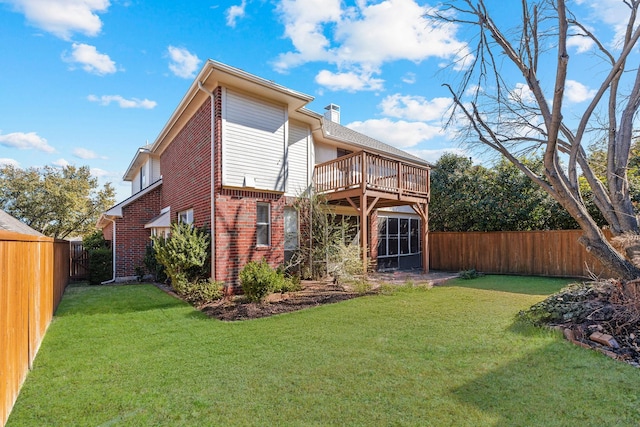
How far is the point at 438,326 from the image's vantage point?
551cm

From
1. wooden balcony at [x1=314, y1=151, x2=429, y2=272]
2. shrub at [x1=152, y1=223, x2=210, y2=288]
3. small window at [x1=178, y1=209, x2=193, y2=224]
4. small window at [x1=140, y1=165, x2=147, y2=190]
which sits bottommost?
shrub at [x1=152, y1=223, x2=210, y2=288]

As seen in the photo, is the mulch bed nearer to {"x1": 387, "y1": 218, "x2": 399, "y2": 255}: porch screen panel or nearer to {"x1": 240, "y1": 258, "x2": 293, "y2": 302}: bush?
{"x1": 240, "y1": 258, "x2": 293, "y2": 302}: bush

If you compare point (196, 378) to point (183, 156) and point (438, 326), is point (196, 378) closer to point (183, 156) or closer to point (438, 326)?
point (438, 326)

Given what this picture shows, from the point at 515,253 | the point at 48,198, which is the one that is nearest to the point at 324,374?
the point at 515,253

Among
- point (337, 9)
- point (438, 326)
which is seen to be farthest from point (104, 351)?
point (337, 9)

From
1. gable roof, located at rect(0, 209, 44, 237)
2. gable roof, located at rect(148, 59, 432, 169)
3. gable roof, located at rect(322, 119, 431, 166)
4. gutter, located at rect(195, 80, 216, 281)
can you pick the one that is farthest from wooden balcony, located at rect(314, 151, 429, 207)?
gable roof, located at rect(0, 209, 44, 237)

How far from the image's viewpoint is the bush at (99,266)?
12.1m

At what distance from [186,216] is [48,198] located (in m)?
21.9

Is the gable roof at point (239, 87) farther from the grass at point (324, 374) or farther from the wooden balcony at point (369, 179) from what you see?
the grass at point (324, 374)

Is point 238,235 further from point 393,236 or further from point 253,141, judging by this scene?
point 393,236

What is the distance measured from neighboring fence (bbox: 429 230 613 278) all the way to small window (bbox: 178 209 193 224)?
10.9 metres

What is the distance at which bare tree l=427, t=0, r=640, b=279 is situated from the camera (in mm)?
6102

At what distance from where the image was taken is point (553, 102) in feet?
20.3

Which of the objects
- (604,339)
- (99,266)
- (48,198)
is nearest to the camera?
(604,339)
